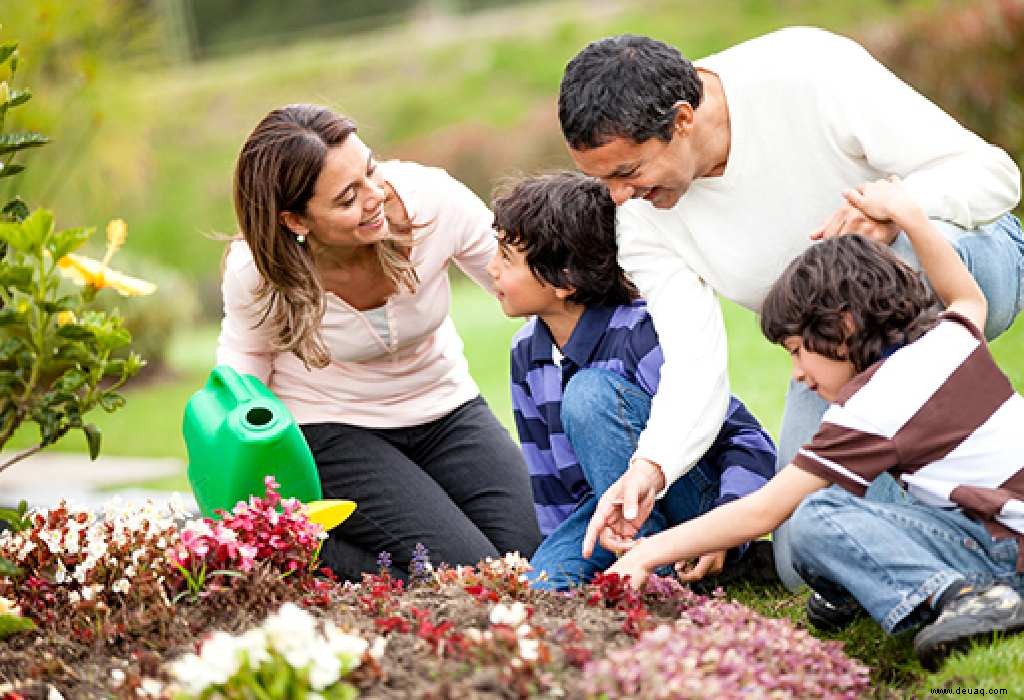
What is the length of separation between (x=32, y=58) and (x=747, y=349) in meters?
5.24

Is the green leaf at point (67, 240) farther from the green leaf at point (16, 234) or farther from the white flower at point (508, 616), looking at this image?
the white flower at point (508, 616)

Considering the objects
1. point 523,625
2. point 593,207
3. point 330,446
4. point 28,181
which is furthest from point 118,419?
point 523,625

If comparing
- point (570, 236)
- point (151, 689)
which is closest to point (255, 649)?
point (151, 689)

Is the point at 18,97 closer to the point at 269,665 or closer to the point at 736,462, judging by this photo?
the point at 269,665

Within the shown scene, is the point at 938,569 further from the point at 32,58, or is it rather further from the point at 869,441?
the point at 32,58

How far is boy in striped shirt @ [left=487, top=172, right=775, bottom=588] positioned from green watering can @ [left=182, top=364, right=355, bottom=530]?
595 millimetres

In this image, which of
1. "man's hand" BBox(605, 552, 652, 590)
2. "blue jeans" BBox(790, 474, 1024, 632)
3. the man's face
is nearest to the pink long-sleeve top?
the man's face

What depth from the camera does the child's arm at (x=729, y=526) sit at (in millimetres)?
2232

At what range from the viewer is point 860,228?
98.8 inches

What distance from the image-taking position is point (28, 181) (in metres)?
12.1

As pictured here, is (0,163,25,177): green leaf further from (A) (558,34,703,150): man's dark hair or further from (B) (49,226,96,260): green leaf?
(A) (558,34,703,150): man's dark hair

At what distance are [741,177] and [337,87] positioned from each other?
57.1 ft

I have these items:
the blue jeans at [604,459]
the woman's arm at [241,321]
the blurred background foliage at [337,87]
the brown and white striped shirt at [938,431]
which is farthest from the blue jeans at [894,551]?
the blurred background foliage at [337,87]

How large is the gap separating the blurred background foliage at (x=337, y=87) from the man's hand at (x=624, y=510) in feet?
11.9
